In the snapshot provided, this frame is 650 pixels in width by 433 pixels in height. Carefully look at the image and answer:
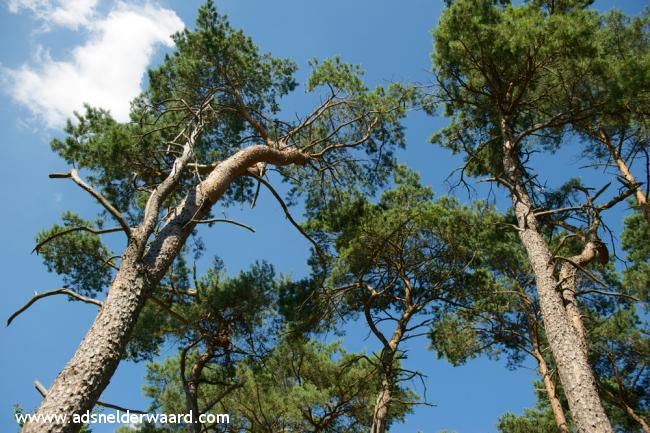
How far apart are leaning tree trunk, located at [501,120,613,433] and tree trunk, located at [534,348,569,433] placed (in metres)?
3.40

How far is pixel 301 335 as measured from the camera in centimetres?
809

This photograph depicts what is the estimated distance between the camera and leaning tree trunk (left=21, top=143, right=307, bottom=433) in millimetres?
2891

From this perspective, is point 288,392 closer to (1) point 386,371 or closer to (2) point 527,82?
(1) point 386,371

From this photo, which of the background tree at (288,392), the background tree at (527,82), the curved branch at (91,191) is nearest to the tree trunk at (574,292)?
the background tree at (527,82)

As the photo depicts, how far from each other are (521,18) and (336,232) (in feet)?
15.7

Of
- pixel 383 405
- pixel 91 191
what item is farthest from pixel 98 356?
pixel 383 405

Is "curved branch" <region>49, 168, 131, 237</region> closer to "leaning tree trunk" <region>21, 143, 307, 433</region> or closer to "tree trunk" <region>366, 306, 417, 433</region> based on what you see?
"leaning tree trunk" <region>21, 143, 307, 433</region>

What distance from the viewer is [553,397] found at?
9219 millimetres

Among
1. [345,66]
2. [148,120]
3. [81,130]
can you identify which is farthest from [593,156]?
[81,130]

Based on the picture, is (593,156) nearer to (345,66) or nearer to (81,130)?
(345,66)

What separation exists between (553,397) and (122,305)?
918 centimetres

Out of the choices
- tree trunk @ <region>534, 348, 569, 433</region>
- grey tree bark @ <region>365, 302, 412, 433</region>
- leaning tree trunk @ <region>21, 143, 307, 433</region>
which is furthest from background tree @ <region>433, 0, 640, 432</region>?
leaning tree trunk @ <region>21, 143, 307, 433</region>

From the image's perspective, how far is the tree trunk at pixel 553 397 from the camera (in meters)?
8.50

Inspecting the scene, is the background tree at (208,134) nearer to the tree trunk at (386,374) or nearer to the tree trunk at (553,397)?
the tree trunk at (386,374)
